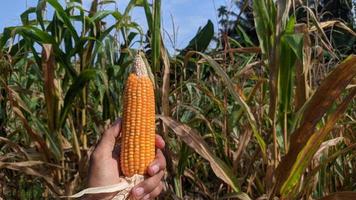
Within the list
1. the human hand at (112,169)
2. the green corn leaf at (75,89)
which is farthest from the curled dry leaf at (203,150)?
the green corn leaf at (75,89)

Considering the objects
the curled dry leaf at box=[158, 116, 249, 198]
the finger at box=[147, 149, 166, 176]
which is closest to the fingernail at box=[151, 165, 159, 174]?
the finger at box=[147, 149, 166, 176]

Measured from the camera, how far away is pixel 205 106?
3.48 metres

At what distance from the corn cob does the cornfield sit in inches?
22.7

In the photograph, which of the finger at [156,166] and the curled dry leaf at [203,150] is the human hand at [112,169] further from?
the curled dry leaf at [203,150]

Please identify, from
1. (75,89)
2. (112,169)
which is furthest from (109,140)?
(75,89)

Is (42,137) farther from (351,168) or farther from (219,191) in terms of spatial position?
(351,168)

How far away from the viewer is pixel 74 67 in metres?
2.98

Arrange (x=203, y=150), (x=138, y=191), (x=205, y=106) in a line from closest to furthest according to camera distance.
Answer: (x=138, y=191)
(x=203, y=150)
(x=205, y=106)

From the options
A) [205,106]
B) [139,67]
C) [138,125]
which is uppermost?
[139,67]

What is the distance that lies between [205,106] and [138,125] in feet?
6.50

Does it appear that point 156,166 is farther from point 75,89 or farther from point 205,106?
point 205,106

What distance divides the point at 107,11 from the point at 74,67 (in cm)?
34

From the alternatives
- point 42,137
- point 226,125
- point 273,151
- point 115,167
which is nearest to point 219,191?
point 226,125

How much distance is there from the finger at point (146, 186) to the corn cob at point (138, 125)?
0.03 meters
